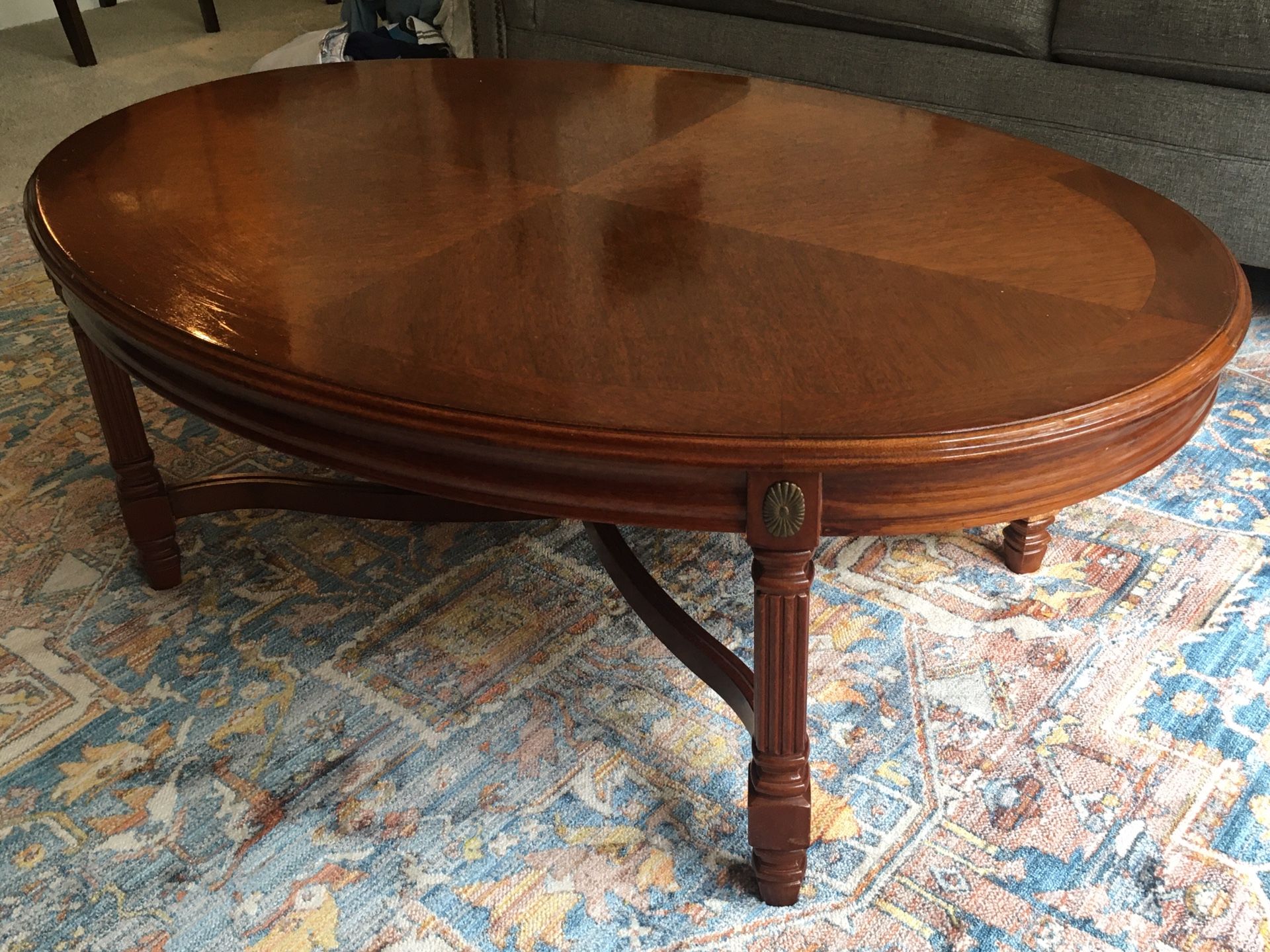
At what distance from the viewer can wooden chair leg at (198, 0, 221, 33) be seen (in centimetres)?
418

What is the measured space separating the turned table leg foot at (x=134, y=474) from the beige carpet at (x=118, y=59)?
1741 millimetres

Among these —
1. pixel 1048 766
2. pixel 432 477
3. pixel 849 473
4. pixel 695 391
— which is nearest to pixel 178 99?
pixel 432 477

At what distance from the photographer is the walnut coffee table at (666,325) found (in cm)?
96

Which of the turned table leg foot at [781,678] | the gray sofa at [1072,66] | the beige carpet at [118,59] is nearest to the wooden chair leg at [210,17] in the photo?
the beige carpet at [118,59]

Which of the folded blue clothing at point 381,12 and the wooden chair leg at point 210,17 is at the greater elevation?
the folded blue clothing at point 381,12

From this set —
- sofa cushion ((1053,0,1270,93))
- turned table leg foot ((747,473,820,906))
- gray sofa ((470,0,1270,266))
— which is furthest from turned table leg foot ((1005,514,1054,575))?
sofa cushion ((1053,0,1270,93))

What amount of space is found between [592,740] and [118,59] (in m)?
3.58

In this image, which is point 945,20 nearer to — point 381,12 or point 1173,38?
point 1173,38

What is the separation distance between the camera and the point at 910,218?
131 cm

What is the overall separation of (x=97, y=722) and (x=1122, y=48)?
6.67ft

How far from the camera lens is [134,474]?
62.2 inches

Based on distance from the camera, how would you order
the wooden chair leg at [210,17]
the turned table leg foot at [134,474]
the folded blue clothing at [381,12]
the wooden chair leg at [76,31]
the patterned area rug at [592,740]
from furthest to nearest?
Result: the wooden chair leg at [210,17] < the wooden chair leg at [76,31] < the folded blue clothing at [381,12] < the turned table leg foot at [134,474] < the patterned area rug at [592,740]

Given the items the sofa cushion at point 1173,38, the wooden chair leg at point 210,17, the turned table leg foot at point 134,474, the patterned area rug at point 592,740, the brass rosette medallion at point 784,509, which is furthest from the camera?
the wooden chair leg at point 210,17

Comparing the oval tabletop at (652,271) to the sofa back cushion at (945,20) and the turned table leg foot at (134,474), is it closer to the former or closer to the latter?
the turned table leg foot at (134,474)
